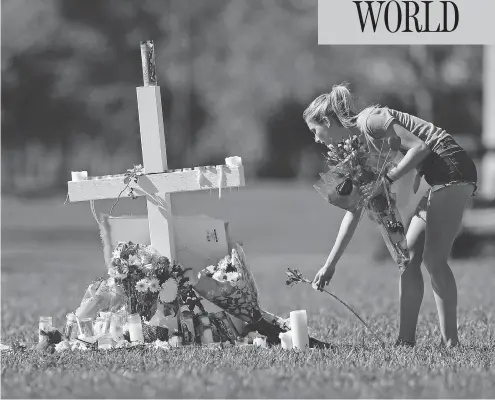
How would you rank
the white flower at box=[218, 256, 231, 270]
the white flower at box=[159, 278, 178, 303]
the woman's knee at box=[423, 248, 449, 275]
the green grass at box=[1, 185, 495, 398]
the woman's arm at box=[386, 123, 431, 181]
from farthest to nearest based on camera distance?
the white flower at box=[218, 256, 231, 270] < the white flower at box=[159, 278, 178, 303] < the woman's knee at box=[423, 248, 449, 275] < the woman's arm at box=[386, 123, 431, 181] < the green grass at box=[1, 185, 495, 398]

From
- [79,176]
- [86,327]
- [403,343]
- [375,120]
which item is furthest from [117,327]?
[375,120]

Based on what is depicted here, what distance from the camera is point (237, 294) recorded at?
255 inches

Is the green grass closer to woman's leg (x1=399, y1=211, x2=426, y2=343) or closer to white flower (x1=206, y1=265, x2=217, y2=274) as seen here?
woman's leg (x1=399, y1=211, x2=426, y2=343)

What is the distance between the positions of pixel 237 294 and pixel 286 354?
648 millimetres

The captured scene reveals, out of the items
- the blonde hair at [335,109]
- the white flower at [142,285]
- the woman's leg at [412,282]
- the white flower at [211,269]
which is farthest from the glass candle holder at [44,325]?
the woman's leg at [412,282]

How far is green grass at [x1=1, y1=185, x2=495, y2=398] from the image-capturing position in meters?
4.96

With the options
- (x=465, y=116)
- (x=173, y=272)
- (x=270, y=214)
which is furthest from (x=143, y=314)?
(x=465, y=116)

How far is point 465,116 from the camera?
1384 inches

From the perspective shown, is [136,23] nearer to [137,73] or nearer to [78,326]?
[137,73]

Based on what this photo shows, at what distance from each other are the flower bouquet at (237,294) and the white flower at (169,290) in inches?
6.0

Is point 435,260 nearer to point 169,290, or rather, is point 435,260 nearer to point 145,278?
point 169,290

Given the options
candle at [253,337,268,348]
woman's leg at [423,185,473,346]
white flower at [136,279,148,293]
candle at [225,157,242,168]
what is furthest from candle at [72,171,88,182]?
woman's leg at [423,185,473,346]

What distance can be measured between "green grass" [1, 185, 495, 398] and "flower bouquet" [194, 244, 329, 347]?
37 centimetres

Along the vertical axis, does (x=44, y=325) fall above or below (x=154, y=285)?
below
